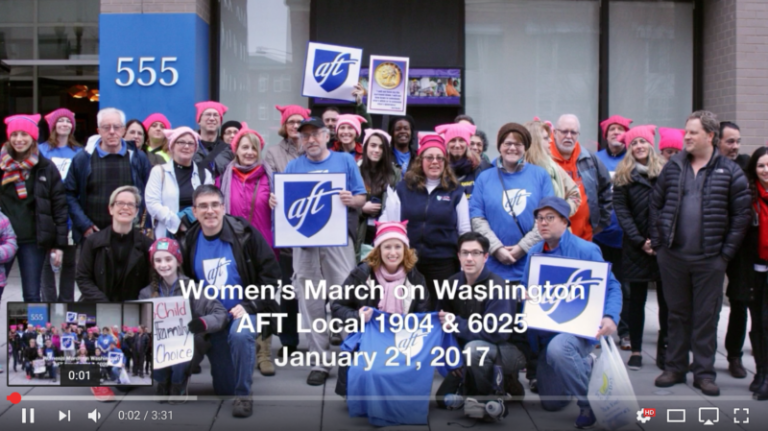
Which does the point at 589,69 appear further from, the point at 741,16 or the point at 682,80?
the point at 741,16

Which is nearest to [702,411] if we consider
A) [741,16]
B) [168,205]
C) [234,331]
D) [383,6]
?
[234,331]

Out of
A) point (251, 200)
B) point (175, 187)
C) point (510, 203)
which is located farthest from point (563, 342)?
point (175, 187)

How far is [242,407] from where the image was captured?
551cm

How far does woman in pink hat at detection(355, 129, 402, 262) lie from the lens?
22.6ft

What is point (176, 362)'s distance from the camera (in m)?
5.46

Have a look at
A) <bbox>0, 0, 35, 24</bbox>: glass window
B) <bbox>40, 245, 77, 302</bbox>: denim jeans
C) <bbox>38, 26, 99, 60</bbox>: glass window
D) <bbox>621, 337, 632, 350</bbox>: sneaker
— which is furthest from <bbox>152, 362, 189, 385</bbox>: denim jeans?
<bbox>0, 0, 35, 24</bbox>: glass window

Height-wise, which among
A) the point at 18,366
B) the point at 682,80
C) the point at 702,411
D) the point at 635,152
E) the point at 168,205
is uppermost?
the point at 682,80

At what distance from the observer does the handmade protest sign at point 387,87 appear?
8109 millimetres

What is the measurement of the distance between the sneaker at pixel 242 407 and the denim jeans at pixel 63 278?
2425mm

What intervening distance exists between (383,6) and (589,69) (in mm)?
2681

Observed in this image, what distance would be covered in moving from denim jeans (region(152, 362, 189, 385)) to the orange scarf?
3334 millimetres

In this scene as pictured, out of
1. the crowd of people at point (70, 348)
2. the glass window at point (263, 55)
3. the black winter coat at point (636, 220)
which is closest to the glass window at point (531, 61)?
the glass window at point (263, 55)

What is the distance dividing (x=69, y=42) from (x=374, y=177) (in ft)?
19.4

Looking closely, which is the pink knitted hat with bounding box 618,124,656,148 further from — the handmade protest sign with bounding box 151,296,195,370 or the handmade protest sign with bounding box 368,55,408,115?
the handmade protest sign with bounding box 151,296,195,370
